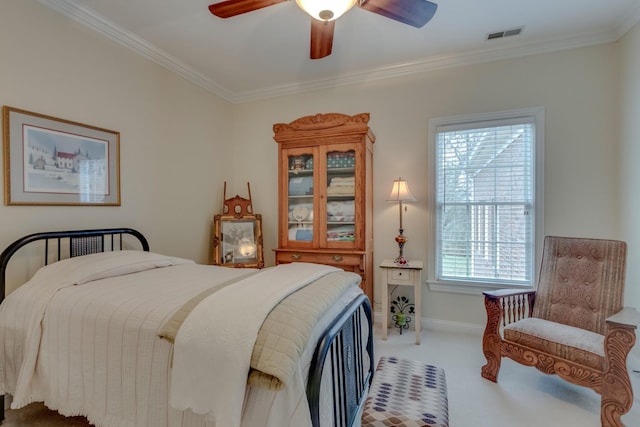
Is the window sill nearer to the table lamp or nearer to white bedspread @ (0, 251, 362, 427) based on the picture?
the table lamp

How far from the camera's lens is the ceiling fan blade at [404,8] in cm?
173

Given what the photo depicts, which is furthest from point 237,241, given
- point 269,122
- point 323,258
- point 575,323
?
point 575,323

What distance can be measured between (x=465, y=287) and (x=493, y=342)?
903 millimetres

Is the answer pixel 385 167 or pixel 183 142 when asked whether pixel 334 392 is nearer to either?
pixel 385 167

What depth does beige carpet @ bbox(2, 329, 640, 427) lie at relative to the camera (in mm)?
1838

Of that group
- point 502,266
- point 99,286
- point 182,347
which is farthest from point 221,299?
point 502,266

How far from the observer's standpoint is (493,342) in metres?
2.30

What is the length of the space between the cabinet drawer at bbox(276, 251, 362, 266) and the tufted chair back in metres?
1.57

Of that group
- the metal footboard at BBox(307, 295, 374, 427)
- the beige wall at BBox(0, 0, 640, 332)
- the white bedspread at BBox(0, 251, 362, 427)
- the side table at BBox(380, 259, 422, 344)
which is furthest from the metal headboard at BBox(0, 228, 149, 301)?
the side table at BBox(380, 259, 422, 344)

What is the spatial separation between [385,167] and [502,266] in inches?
61.0

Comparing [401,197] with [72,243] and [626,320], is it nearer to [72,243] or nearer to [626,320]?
[626,320]

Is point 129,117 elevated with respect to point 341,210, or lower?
elevated

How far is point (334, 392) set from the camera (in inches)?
55.9

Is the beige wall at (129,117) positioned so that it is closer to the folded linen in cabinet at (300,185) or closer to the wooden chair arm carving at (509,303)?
the folded linen in cabinet at (300,185)
